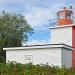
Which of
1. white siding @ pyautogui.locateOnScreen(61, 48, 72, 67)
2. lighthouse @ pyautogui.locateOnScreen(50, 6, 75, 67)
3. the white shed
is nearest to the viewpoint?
the white shed

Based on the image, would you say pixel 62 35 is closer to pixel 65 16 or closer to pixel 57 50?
pixel 65 16

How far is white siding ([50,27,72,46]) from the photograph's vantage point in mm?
34219

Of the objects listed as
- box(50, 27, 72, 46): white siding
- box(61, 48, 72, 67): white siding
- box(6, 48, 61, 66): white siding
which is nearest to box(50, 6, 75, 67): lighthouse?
box(50, 27, 72, 46): white siding

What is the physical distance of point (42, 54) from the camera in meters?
28.7

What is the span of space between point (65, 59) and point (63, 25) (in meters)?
6.70

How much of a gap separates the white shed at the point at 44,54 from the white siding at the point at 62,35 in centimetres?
371

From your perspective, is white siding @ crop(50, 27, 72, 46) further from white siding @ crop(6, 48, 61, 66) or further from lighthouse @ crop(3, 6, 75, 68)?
white siding @ crop(6, 48, 61, 66)

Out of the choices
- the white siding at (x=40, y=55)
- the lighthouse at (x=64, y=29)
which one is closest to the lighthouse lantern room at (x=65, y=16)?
the lighthouse at (x=64, y=29)

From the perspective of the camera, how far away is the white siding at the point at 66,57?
28017mm

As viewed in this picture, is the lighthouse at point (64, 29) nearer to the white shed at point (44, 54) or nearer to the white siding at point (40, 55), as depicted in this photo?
the white shed at point (44, 54)

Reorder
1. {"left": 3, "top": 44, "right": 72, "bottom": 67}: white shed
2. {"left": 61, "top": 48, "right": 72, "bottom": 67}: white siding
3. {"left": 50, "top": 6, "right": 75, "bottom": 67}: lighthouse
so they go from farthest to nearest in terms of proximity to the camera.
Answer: {"left": 50, "top": 6, "right": 75, "bottom": 67}: lighthouse, {"left": 61, "top": 48, "right": 72, "bottom": 67}: white siding, {"left": 3, "top": 44, "right": 72, "bottom": 67}: white shed

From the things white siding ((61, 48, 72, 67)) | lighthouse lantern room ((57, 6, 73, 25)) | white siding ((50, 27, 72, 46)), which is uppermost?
lighthouse lantern room ((57, 6, 73, 25))

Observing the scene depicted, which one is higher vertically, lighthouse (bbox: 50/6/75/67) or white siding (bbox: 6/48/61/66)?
lighthouse (bbox: 50/6/75/67)

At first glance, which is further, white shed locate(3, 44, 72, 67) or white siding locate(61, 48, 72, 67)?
white siding locate(61, 48, 72, 67)
